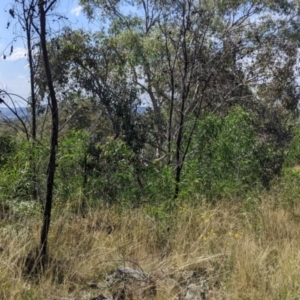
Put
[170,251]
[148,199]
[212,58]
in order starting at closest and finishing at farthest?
1. [170,251]
2. [148,199]
3. [212,58]

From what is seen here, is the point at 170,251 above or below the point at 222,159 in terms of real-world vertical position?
below

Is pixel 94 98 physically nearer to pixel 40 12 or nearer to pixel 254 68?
pixel 254 68

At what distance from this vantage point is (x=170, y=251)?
13.4 feet

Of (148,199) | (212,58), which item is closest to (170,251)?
(148,199)

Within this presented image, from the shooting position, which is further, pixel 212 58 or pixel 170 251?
pixel 212 58

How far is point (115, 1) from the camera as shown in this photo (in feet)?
50.4

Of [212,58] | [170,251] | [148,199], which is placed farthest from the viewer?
[212,58]

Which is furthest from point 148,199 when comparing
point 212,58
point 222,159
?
point 212,58

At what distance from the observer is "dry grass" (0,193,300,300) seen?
10.5 ft

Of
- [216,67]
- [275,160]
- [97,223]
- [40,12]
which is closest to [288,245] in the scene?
[97,223]

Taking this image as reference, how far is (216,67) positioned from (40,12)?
668 cm

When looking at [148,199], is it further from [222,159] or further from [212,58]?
[212,58]

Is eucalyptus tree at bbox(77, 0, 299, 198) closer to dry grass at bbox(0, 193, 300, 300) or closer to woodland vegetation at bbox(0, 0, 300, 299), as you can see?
woodland vegetation at bbox(0, 0, 300, 299)

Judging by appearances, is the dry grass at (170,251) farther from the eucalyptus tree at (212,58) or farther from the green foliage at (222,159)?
the eucalyptus tree at (212,58)
